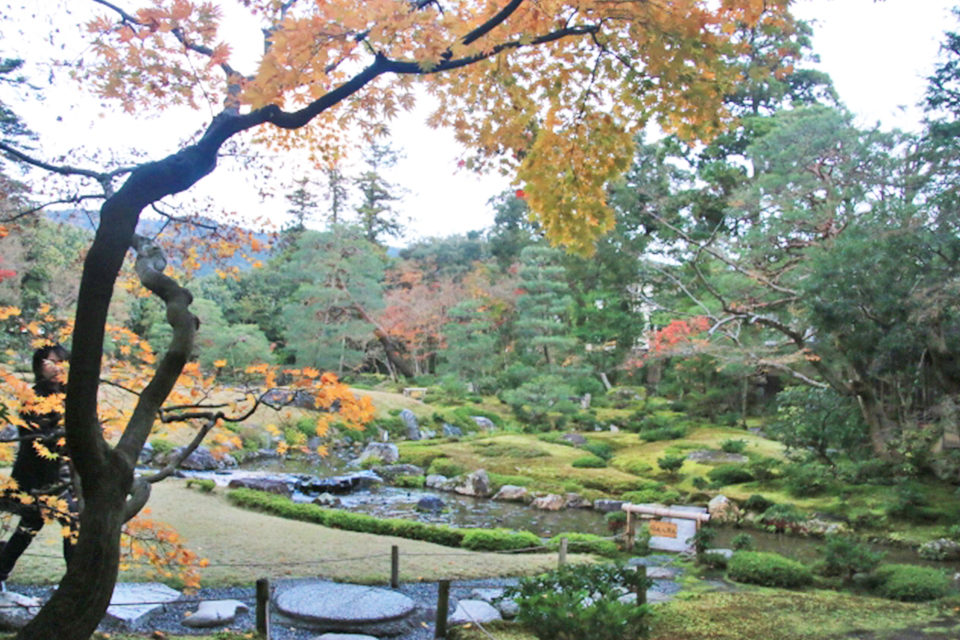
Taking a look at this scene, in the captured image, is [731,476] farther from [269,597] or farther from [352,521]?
[269,597]

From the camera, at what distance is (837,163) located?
42.0 ft

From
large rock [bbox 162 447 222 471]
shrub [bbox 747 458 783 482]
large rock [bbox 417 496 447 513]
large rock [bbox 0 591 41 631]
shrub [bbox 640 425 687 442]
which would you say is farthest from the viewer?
shrub [bbox 640 425 687 442]

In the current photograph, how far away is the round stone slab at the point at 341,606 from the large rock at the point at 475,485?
657cm

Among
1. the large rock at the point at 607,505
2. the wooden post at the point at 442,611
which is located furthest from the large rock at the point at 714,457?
the wooden post at the point at 442,611

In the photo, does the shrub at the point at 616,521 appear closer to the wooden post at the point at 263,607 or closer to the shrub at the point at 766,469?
the shrub at the point at 766,469

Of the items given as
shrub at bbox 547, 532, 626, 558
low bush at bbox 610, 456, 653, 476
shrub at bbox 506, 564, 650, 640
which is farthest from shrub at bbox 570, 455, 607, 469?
shrub at bbox 506, 564, 650, 640

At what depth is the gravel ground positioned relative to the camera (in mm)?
Result: 4574

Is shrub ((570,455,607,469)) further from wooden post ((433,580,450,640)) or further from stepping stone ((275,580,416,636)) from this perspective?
wooden post ((433,580,450,640))

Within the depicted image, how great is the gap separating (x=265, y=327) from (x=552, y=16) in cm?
2640

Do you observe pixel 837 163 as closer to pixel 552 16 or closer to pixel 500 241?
pixel 552 16

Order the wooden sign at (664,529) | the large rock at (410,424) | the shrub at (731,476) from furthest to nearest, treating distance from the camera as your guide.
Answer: the large rock at (410,424), the shrub at (731,476), the wooden sign at (664,529)

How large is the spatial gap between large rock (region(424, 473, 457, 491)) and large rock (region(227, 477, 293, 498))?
2724 millimetres

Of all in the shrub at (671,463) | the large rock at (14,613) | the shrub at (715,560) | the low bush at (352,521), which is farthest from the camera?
the shrub at (671,463)

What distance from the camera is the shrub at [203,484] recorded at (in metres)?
10.2
